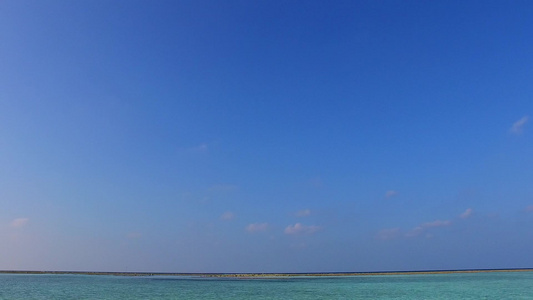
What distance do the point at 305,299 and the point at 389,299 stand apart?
304 inches

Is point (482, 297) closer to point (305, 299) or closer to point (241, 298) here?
point (305, 299)

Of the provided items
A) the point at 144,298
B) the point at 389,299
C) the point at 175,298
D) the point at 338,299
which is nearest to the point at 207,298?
the point at 175,298

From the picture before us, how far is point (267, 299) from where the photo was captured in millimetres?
33969

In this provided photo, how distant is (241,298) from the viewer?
35531 mm

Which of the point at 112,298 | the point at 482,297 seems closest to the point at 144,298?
the point at 112,298

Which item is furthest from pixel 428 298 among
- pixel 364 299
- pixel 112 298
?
pixel 112 298

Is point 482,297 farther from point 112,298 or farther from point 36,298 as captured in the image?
point 36,298

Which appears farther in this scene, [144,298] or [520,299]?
[144,298]

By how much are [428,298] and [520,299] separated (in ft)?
24.1

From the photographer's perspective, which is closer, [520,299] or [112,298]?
A: [520,299]

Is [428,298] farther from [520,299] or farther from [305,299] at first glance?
[305,299]

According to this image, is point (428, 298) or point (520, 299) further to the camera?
point (428, 298)

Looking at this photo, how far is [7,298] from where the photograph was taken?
34.8 meters

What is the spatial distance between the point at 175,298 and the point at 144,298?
2.98m
